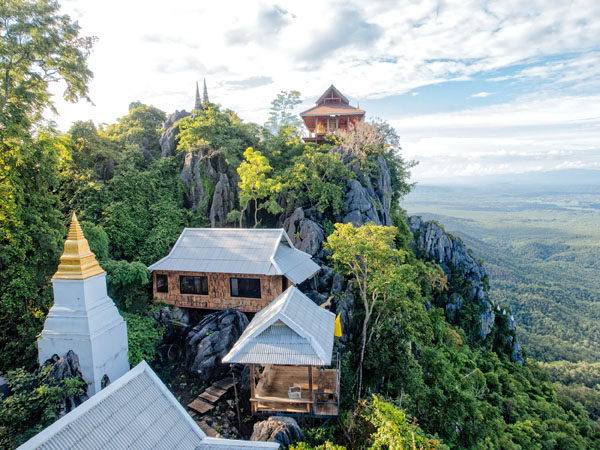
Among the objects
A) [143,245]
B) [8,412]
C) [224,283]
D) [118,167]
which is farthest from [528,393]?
[118,167]

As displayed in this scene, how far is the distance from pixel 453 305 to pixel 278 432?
2408 cm

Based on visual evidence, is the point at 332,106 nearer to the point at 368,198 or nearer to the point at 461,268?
the point at 368,198

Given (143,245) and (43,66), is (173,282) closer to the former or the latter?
(143,245)

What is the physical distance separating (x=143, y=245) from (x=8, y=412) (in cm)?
1151

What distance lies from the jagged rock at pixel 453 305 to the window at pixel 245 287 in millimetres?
20104

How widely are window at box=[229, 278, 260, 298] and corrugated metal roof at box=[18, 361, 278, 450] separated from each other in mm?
7405

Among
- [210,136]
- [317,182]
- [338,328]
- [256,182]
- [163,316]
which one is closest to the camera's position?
[338,328]

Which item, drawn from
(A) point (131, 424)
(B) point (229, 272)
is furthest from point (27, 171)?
(A) point (131, 424)

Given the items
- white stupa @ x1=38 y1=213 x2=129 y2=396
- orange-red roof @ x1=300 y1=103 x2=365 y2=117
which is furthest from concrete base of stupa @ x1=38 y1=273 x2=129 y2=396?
orange-red roof @ x1=300 y1=103 x2=365 y2=117

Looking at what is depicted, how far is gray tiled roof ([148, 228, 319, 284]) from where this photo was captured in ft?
50.2

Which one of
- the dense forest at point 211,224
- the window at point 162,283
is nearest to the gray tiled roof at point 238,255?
the window at point 162,283

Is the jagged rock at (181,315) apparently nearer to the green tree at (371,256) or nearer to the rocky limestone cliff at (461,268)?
the green tree at (371,256)

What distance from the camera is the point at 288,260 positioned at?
16.3 meters

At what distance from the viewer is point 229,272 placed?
49.7 ft
